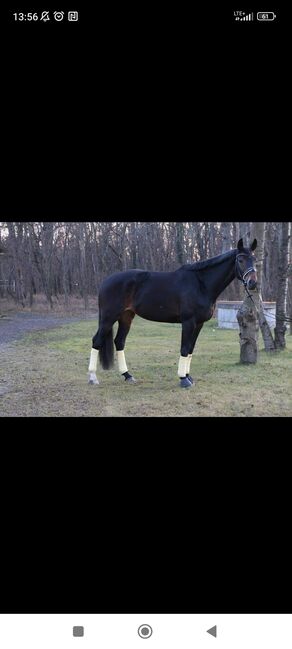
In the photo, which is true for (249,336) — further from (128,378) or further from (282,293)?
(128,378)

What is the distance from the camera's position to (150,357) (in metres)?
4.55

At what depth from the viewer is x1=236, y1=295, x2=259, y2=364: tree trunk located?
13.9 ft

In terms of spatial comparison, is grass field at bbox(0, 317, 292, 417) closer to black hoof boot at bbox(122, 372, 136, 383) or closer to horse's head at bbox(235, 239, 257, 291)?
black hoof boot at bbox(122, 372, 136, 383)

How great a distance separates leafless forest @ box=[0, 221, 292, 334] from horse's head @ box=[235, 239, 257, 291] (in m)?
1.04

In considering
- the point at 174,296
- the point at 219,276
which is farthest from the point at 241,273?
the point at 174,296

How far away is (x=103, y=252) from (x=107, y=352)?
79.6 inches

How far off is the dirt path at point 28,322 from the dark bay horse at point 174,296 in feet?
4.37

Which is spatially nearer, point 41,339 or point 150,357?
point 150,357
